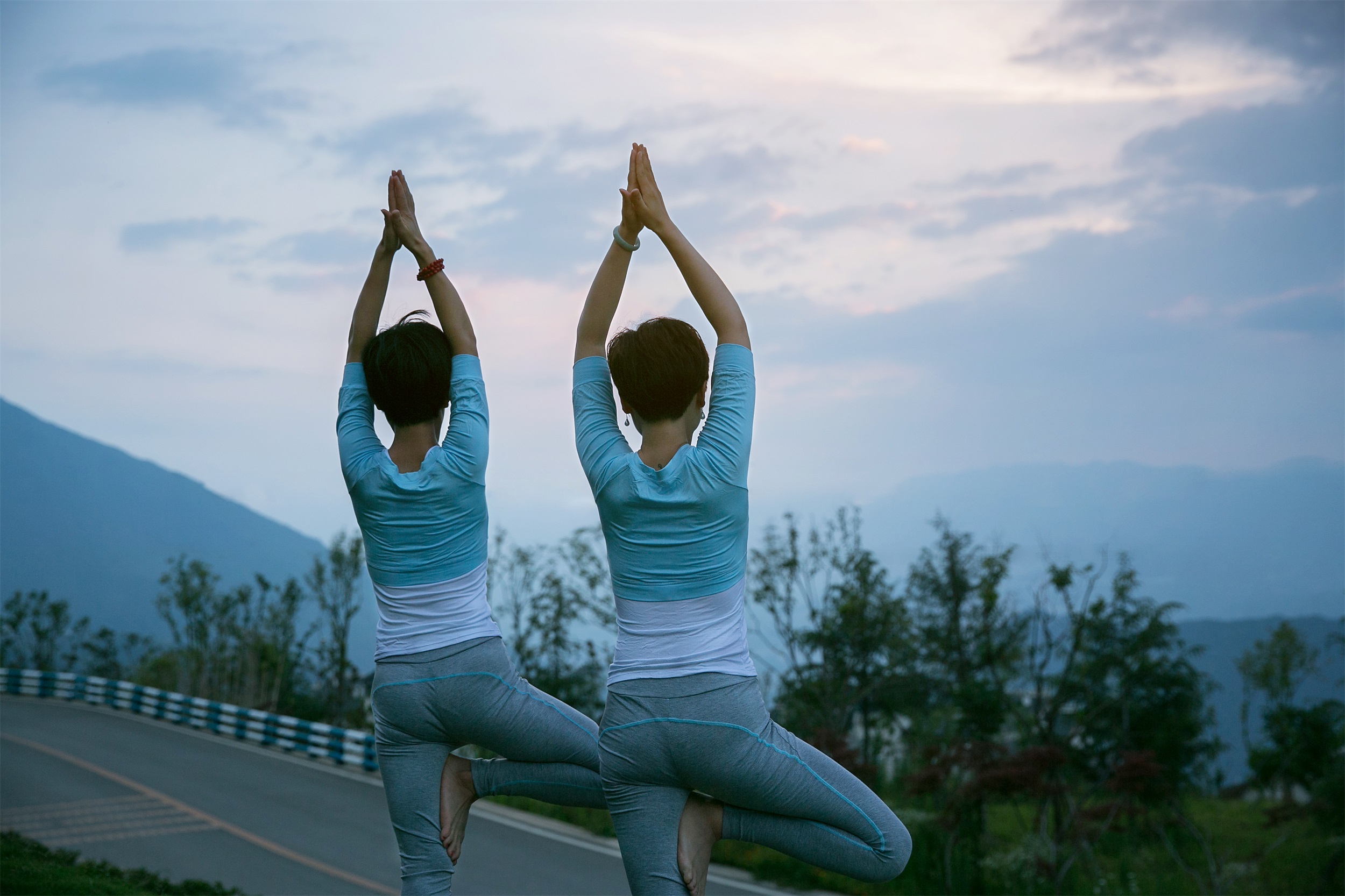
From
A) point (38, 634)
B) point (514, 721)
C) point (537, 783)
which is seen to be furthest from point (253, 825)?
point (38, 634)

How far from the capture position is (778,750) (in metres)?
2.40

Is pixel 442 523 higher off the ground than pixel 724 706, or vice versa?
pixel 442 523

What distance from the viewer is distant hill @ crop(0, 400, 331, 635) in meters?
122

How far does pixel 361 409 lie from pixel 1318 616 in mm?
23068

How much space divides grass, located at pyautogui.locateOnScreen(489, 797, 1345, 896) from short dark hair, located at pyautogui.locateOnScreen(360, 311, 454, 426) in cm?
482

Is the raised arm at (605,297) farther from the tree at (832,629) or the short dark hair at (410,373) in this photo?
the tree at (832,629)

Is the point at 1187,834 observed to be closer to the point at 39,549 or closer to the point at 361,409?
the point at 361,409

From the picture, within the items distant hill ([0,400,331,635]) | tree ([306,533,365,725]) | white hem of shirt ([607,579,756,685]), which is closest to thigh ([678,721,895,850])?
white hem of shirt ([607,579,756,685])

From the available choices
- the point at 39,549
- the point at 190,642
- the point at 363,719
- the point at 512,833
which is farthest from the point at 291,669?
the point at 39,549

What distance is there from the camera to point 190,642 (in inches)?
925

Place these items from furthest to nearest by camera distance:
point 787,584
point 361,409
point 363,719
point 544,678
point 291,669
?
point 291,669 < point 363,719 < point 544,678 < point 787,584 < point 361,409

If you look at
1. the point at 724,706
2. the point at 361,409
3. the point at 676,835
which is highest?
the point at 361,409

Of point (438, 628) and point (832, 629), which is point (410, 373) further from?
point (832, 629)

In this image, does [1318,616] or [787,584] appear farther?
[1318,616]
